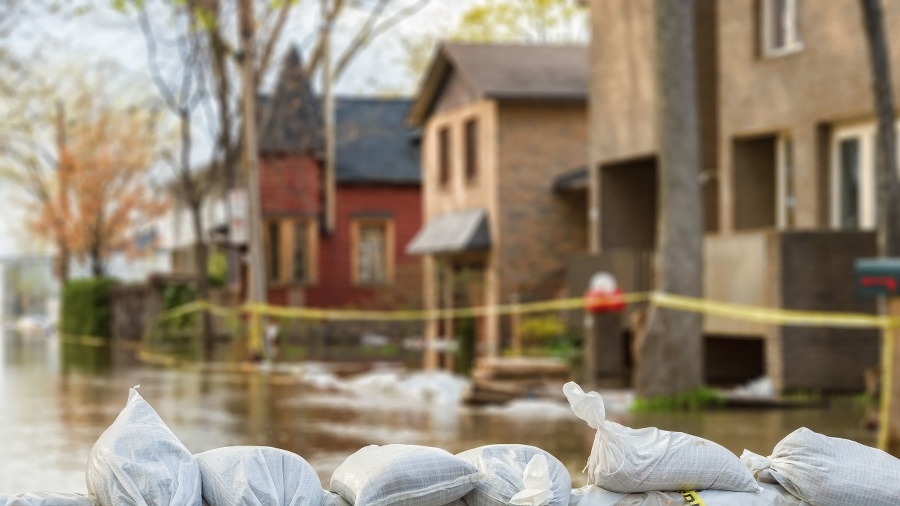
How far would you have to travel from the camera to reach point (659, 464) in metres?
5.24

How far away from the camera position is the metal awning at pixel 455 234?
36.2m

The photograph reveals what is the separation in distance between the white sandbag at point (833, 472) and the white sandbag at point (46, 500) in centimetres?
221

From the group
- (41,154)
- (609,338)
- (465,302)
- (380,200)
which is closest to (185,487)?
(609,338)

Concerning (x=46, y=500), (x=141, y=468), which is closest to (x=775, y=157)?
(x=141, y=468)

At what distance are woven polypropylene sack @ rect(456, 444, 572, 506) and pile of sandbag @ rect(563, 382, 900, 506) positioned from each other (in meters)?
0.16

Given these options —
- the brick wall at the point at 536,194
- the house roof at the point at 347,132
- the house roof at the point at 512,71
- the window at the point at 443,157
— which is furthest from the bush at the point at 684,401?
the house roof at the point at 347,132

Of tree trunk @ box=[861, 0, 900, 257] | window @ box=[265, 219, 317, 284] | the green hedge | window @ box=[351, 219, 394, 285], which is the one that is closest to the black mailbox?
tree trunk @ box=[861, 0, 900, 257]

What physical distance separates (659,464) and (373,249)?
41299mm

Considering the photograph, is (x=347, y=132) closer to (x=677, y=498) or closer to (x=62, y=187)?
(x=62, y=187)

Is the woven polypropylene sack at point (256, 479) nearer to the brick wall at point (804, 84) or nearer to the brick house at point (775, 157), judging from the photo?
the brick house at point (775, 157)

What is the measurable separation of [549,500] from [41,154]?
2279 inches

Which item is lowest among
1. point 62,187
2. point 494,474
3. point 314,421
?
point 314,421

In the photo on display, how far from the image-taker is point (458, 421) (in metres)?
16.1

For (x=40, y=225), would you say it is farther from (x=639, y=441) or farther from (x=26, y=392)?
(x=639, y=441)
